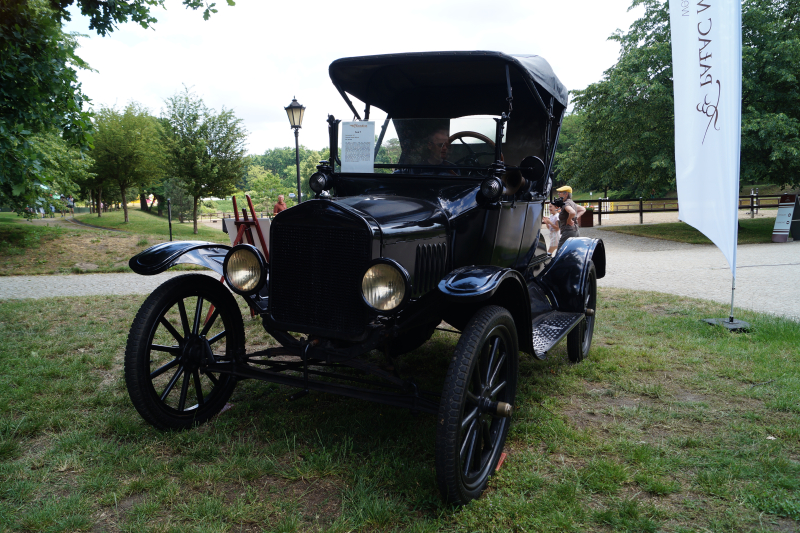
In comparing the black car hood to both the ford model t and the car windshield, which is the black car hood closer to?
the ford model t

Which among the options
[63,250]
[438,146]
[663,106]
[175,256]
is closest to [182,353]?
[175,256]

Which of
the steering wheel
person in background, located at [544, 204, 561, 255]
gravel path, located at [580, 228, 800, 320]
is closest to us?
the steering wheel

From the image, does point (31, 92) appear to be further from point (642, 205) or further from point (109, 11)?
point (642, 205)

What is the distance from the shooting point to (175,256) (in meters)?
3.33

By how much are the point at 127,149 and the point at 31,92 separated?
2406 centimetres

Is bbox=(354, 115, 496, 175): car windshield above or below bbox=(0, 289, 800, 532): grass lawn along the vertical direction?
above

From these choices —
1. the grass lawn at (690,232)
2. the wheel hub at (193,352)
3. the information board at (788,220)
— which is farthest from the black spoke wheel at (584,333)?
the information board at (788,220)

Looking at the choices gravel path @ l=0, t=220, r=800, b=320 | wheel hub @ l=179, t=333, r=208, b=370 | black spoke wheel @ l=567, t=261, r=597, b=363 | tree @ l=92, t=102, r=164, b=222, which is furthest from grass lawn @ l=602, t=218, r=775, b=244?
tree @ l=92, t=102, r=164, b=222

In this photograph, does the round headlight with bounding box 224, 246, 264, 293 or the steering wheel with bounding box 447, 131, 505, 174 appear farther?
the steering wheel with bounding box 447, 131, 505, 174

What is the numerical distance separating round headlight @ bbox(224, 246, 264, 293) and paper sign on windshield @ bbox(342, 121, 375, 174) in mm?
1241

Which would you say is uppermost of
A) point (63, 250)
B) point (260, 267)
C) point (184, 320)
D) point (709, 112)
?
point (709, 112)

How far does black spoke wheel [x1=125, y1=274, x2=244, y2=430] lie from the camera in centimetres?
303

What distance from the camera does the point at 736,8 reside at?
5238 millimetres

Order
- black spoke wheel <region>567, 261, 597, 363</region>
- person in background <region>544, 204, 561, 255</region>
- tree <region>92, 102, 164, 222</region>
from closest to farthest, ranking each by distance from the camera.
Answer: black spoke wheel <region>567, 261, 597, 363</region>
person in background <region>544, 204, 561, 255</region>
tree <region>92, 102, 164, 222</region>
